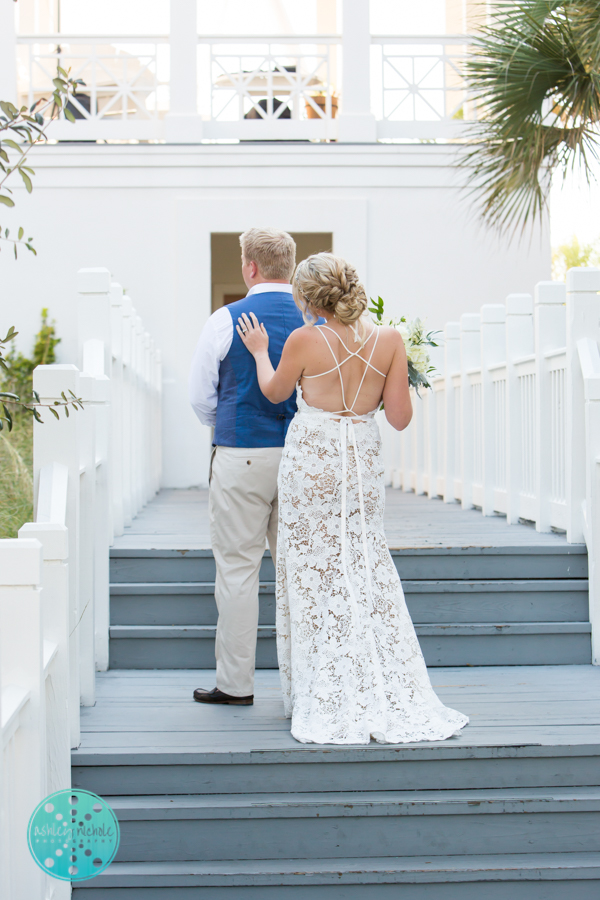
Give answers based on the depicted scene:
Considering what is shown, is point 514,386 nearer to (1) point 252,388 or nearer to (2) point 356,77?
(1) point 252,388

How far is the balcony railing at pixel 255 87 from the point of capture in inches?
359

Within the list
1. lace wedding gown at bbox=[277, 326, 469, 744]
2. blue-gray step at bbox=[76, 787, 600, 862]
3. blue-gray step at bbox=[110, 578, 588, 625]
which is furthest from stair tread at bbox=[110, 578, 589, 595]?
blue-gray step at bbox=[76, 787, 600, 862]

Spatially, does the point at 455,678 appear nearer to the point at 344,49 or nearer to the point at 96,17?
the point at 344,49

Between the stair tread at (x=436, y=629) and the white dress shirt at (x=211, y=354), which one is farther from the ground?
the white dress shirt at (x=211, y=354)

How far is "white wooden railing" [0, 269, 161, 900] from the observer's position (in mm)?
2227

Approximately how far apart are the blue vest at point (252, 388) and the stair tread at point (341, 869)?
1550mm

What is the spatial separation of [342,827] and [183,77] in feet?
27.2

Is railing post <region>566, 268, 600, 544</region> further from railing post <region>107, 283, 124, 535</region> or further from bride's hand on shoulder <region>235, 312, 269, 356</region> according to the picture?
railing post <region>107, 283, 124, 535</region>

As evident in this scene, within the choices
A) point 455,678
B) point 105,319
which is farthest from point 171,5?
point 455,678

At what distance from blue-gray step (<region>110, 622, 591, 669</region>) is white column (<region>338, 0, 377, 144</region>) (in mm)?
6530

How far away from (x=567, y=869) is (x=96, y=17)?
36.8 feet

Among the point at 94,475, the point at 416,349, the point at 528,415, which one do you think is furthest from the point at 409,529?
the point at 94,475

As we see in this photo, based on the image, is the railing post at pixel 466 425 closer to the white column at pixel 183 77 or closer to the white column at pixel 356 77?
the white column at pixel 356 77

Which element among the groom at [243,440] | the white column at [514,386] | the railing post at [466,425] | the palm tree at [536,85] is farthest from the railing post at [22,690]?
the railing post at [466,425]
